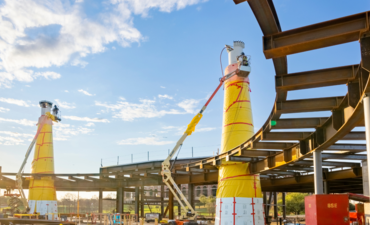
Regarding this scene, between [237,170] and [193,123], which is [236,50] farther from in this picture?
[237,170]

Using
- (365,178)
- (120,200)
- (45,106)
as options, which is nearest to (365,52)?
(365,178)

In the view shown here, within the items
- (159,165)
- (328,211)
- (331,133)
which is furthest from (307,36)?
(159,165)

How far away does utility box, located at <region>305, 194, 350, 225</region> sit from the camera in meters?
13.8

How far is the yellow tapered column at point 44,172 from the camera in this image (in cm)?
4312

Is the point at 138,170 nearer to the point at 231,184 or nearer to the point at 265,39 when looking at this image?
the point at 231,184

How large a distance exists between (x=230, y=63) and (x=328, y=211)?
47.4ft

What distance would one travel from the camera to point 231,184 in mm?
24594

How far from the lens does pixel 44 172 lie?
1753 inches

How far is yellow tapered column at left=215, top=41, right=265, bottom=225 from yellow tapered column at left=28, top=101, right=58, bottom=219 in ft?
87.9

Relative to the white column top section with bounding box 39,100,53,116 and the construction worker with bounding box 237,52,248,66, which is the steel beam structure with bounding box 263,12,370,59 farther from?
the white column top section with bounding box 39,100,53,116

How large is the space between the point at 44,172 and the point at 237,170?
29.1 metres

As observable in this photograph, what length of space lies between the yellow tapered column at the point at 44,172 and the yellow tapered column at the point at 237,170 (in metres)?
26.8

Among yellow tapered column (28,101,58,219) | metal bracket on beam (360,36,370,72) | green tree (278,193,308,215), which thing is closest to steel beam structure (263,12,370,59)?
metal bracket on beam (360,36,370,72)

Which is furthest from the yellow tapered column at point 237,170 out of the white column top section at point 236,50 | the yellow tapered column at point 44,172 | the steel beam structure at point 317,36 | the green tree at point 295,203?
the green tree at point 295,203
